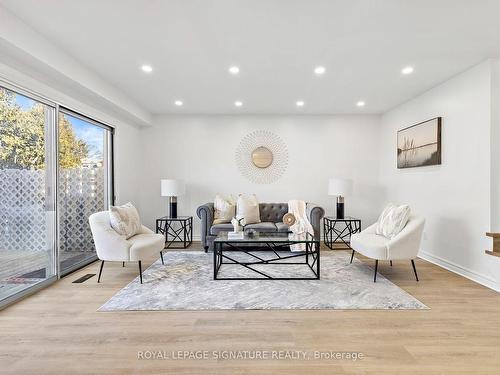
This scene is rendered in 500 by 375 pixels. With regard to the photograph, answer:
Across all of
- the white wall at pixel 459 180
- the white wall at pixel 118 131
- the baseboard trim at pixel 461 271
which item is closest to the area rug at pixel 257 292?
the baseboard trim at pixel 461 271

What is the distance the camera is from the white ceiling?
2.08m

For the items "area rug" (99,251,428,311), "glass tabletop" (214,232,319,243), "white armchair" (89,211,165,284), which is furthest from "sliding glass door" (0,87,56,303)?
"glass tabletop" (214,232,319,243)

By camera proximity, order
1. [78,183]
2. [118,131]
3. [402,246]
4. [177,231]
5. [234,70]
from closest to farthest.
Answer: [402,246] < [234,70] < [78,183] < [118,131] < [177,231]

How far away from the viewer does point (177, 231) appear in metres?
5.19

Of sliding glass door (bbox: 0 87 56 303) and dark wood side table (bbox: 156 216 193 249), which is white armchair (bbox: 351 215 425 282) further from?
sliding glass door (bbox: 0 87 56 303)

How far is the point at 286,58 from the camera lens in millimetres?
2908

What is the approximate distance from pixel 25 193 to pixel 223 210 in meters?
2.73

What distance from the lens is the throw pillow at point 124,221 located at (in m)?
3.21

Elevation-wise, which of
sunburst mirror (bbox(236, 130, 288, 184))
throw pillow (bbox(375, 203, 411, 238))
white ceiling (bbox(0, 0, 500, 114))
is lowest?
throw pillow (bbox(375, 203, 411, 238))

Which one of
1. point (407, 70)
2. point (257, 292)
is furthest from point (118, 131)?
point (407, 70)

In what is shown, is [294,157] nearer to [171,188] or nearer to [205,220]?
[205,220]

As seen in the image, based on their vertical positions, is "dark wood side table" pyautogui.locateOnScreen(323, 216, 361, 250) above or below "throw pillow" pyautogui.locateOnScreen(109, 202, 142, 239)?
below

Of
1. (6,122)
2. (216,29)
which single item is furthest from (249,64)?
(6,122)

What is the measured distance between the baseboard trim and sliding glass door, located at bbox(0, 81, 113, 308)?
4.94 meters
